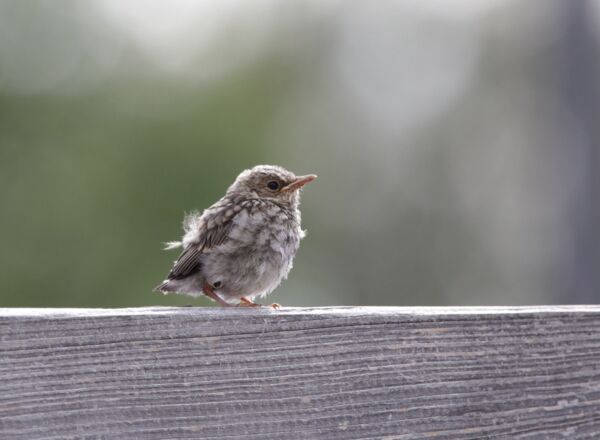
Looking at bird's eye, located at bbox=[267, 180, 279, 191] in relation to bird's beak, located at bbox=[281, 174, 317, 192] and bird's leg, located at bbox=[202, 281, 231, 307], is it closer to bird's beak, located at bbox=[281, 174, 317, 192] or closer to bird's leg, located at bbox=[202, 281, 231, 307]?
bird's beak, located at bbox=[281, 174, 317, 192]

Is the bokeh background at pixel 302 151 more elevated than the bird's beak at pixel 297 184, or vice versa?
the bokeh background at pixel 302 151

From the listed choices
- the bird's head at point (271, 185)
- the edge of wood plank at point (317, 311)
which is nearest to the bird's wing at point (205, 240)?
the bird's head at point (271, 185)

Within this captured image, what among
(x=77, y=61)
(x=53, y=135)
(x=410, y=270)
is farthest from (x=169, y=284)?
(x=410, y=270)

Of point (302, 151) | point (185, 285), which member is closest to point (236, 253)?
point (185, 285)

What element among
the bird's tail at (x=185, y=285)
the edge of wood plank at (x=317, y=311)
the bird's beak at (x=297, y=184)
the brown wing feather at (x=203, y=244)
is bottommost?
the edge of wood plank at (x=317, y=311)

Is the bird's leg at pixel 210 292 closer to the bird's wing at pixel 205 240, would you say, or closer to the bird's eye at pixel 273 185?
the bird's wing at pixel 205 240

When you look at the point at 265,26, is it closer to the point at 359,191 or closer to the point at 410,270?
the point at 359,191

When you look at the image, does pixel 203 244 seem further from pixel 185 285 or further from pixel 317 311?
pixel 317 311

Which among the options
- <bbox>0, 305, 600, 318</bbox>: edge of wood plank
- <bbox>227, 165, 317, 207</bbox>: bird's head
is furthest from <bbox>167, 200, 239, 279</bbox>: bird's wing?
<bbox>0, 305, 600, 318</bbox>: edge of wood plank
